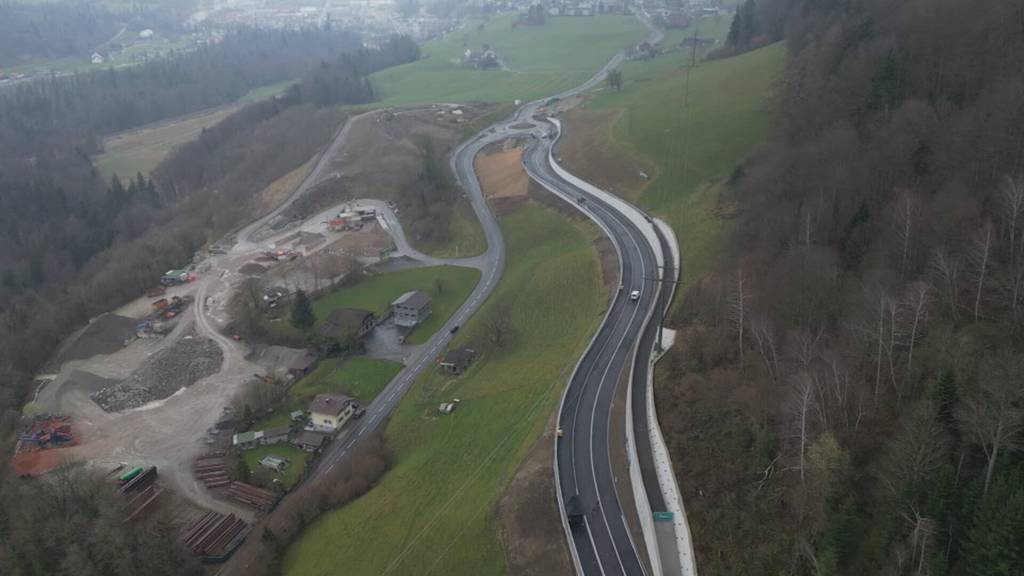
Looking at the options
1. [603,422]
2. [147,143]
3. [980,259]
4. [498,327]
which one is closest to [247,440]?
[498,327]

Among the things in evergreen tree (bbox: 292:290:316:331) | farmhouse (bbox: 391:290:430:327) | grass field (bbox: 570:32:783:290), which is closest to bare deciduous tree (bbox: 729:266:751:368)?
grass field (bbox: 570:32:783:290)

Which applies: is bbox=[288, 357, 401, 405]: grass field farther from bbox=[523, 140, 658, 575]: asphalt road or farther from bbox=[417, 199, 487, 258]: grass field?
bbox=[417, 199, 487, 258]: grass field

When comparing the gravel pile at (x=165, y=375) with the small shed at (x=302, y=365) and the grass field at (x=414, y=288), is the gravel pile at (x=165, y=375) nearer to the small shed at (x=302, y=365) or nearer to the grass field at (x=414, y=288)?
the small shed at (x=302, y=365)

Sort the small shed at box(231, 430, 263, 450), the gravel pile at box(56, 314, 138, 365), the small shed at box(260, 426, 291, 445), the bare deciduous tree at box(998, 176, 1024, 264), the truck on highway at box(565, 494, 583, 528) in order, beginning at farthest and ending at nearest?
the gravel pile at box(56, 314, 138, 365) → the small shed at box(260, 426, 291, 445) → the small shed at box(231, 430, 263, 450) → the truck on highway at box(565, 494, 583, 528) → the bare deciduous tree at box(998, 176, 1024, 264)

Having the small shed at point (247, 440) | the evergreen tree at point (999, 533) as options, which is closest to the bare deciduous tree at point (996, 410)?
the evergreen tree at point (999, 533)

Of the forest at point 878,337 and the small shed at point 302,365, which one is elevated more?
the forest at point 878,337

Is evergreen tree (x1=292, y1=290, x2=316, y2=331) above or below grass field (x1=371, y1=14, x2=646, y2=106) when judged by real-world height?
below
